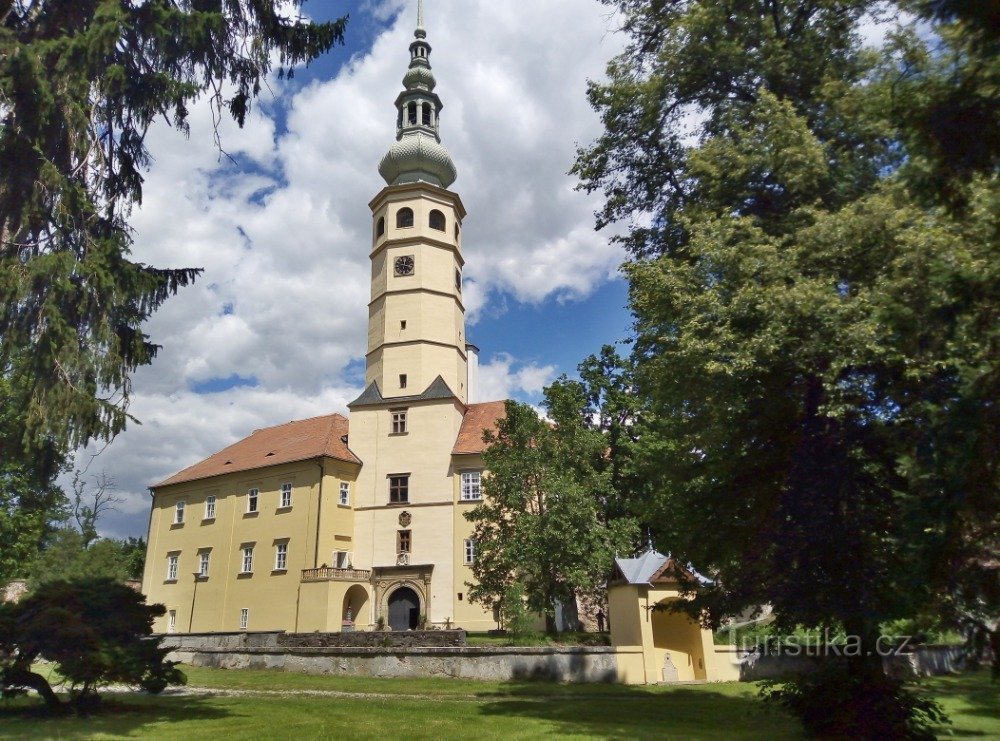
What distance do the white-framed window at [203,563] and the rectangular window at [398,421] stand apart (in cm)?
1243

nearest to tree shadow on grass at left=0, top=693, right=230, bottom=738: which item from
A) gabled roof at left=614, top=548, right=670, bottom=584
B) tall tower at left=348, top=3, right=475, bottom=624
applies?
gabled roof at left=614, top=548, right=670, bottom=584

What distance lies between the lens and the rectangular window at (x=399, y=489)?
3669 centimetres

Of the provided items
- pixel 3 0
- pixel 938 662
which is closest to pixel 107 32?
pixel 3 0

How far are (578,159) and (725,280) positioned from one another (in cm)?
587

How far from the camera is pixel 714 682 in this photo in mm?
20641

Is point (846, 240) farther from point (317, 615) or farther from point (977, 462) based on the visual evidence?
point (317, 615)

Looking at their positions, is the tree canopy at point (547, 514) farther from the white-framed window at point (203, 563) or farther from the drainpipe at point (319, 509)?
the white-framed window at point (203, 563)

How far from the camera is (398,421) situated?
37750 mm

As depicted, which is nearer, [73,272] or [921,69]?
[921,69]

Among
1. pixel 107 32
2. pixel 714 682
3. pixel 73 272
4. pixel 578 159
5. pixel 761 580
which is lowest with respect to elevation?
pixel 714 682

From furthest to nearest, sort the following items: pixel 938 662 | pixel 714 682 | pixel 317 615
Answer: pixel 317 615, pixel 938 662, pixel 714 682

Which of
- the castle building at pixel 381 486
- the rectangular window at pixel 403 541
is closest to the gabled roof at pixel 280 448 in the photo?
the castle building at pixel 381 486

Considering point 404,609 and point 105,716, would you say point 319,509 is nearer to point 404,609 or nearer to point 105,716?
point 404,609

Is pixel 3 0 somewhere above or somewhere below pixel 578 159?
below
